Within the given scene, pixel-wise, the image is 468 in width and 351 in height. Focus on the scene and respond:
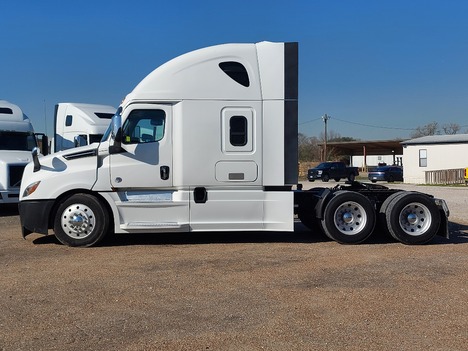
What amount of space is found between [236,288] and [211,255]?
78.1 inches

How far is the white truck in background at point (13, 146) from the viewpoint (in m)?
13.3

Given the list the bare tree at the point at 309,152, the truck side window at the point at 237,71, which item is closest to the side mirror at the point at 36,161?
the truck side window at the point at 237,71

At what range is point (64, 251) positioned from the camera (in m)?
7.99

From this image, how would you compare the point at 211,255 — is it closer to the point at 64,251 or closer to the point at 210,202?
the point at 210,202

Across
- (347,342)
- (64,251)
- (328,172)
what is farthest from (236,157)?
(328,172)

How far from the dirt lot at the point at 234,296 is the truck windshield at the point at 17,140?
7.00 meters

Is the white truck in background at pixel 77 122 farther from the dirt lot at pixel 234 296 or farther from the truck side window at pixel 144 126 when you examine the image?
the dirt lot at pixel 234 296

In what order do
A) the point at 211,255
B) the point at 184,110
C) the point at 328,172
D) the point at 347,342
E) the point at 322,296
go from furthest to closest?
the point at 328,172, the point at 184,110, the point at 211,255, the point at 322,296, the point at 347,342

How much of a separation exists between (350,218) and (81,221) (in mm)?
4850

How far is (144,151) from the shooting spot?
834 centimetres

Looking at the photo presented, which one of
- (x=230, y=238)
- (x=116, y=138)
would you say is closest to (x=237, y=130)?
(x=116, y=138)

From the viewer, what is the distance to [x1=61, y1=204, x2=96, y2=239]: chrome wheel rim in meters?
8.23

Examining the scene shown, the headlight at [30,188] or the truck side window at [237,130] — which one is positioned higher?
the truck side window at [237,130]

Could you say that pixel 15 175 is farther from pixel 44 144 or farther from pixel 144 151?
pixel 144 151
